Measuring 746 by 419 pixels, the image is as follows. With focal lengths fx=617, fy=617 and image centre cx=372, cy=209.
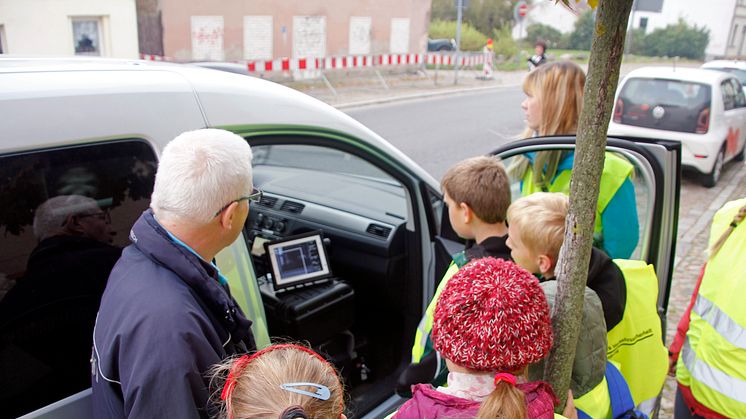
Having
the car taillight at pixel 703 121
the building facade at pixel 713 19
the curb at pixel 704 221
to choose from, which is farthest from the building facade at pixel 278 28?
the building facade at pixel 713 19

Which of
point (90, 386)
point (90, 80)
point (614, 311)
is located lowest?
point (90, 386)

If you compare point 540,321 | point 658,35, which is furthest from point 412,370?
point 658,35

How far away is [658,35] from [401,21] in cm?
2905

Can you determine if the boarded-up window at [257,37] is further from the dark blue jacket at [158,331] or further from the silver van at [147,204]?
the dark blue jacket at [158,331]

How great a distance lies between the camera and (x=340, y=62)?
17609 millimetres

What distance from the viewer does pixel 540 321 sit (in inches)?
59.5

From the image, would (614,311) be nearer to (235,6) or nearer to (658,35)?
(235,6)

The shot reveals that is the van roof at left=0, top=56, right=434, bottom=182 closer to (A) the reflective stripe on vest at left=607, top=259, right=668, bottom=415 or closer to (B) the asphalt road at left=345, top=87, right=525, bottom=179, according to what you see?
(A) the reflective stripe on vest at left=607, top=259, right=668, bottom=415

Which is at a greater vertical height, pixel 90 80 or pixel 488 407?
pixel 90 80

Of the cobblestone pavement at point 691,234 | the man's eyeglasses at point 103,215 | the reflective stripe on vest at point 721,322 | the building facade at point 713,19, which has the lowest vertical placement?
the cobblestone pavement at point 691,234

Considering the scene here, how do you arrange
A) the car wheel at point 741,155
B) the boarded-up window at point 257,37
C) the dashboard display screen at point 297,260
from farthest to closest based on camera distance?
the boarded-up window at point 257,37 → the car wheel at point 741,155 → the dashboard display screen at point 297,260

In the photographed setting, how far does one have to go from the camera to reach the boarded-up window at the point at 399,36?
22136 mm

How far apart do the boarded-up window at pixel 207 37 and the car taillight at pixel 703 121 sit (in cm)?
1226

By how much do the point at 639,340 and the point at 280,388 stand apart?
1365mm
